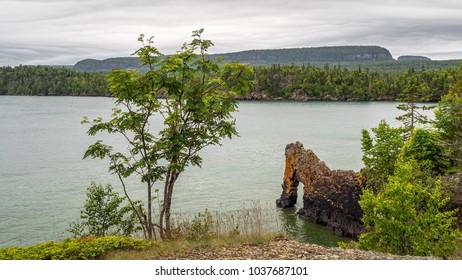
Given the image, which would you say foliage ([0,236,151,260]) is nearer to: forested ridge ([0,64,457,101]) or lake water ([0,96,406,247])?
lake water ([0,96,406,247])

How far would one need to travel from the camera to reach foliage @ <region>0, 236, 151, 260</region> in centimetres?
1183

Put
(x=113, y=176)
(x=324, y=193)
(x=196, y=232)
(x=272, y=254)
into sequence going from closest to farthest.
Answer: (x=272, y=254), (x=196, y=232), (x=324, y=193), (x=113, y=176)

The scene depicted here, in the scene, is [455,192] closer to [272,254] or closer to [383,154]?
[383,154]

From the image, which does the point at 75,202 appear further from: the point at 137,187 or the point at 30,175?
the point at 30,175

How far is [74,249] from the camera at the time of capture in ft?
40.0

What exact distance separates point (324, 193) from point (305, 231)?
10.2 ft

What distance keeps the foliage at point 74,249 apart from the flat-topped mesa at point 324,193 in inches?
755

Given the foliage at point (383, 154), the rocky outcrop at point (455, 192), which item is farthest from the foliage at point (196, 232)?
the foliage at point (383, 154)

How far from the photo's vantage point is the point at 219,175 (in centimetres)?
4550

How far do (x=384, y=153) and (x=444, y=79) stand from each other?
143588 millimetres

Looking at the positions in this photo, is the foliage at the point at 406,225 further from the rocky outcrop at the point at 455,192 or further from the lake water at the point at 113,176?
the lake water at the point at 113,176

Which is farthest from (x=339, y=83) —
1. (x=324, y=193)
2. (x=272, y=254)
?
(x=272, y=254)

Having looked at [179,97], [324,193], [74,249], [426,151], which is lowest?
[324,193]

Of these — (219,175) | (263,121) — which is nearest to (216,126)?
(219,175)
